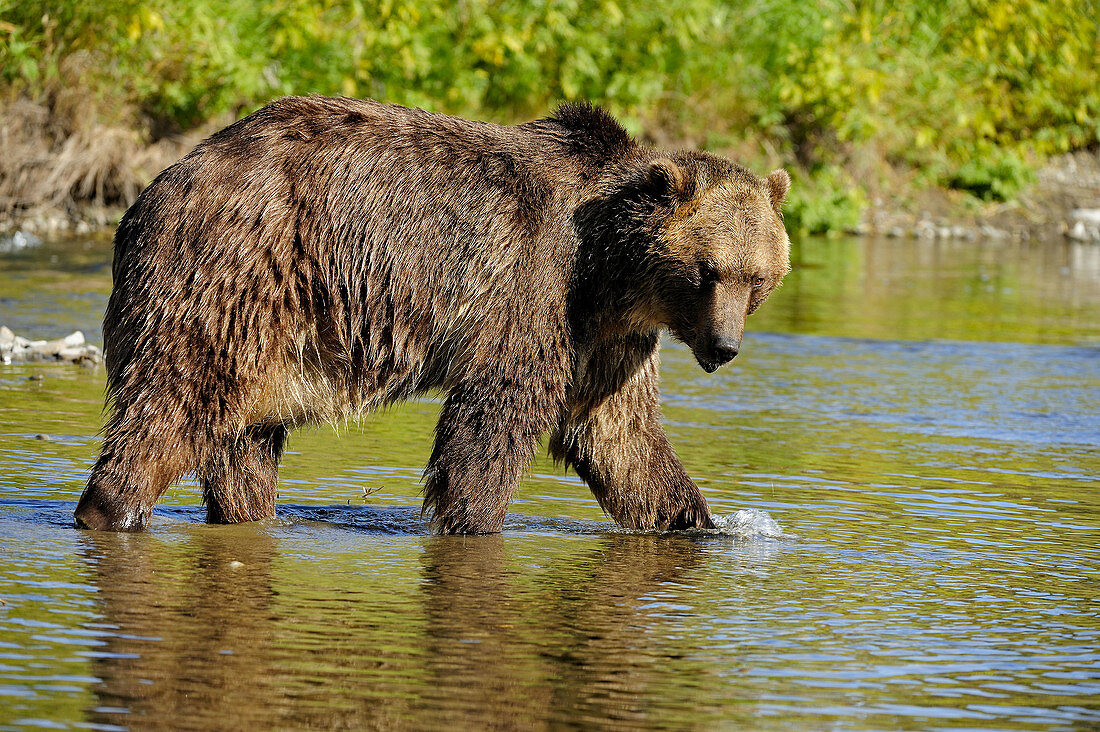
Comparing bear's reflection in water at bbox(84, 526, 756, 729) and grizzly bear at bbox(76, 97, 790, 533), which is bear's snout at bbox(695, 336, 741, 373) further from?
bear's reflection in water at bbox(84, 526, 756, 729)

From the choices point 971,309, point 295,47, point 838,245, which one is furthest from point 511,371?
point 838,245

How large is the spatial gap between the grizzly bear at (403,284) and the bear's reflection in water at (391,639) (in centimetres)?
39

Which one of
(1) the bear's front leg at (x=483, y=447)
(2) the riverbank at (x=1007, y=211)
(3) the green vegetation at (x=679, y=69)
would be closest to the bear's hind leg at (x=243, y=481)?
(1) the bear's front leg at (x=483, y=447)

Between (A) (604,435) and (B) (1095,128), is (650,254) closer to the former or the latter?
(A) (604,435)

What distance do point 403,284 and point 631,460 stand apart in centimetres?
128

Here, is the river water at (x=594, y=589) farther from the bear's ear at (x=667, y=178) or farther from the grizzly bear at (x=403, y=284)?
the bear's ear at (x=667, y=178)

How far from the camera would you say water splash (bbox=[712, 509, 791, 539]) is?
6.25 meters

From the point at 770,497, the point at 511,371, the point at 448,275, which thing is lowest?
→ the point at 770,497

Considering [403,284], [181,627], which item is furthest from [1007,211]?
[181,627]

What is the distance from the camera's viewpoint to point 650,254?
19.9 ft

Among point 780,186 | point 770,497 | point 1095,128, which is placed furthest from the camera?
point 1095,128

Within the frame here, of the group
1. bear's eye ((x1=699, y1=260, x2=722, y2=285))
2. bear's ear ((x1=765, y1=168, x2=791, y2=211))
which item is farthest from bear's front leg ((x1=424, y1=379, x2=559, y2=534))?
bear's ear ((x1=765, y1=168, x2=791, y2=211))

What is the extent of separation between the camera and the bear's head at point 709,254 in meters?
5.96

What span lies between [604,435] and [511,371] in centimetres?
75
